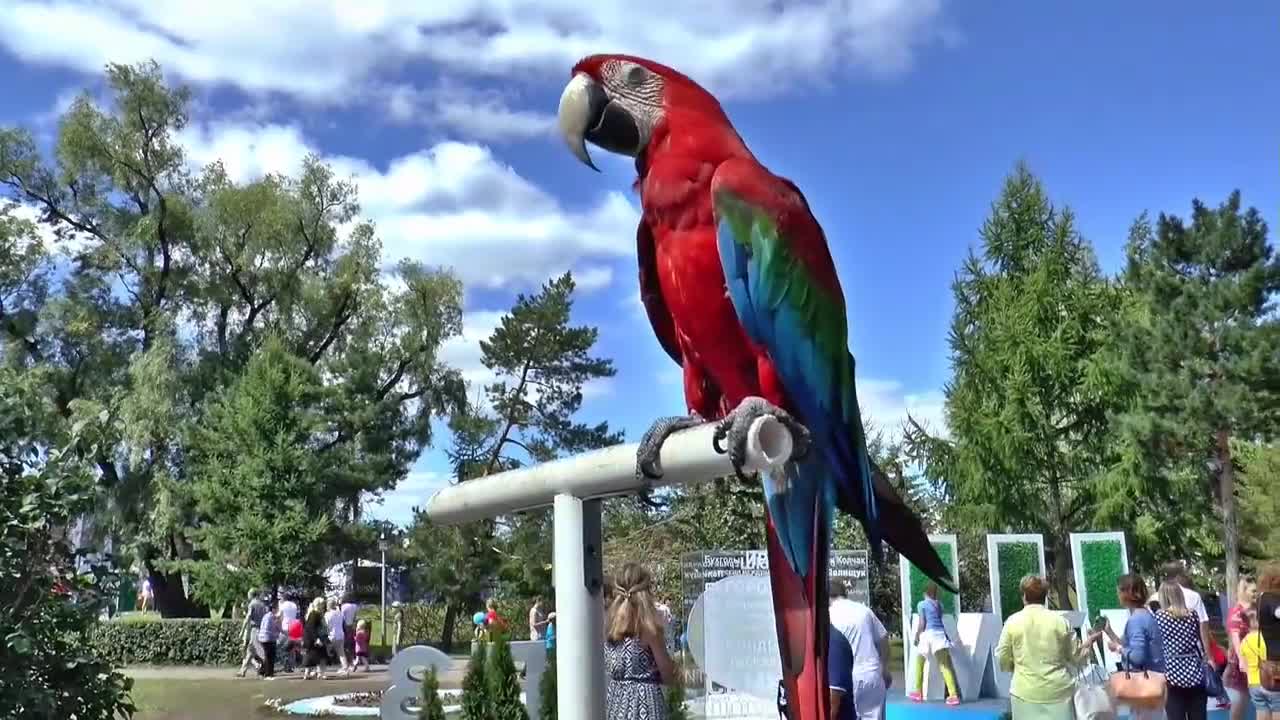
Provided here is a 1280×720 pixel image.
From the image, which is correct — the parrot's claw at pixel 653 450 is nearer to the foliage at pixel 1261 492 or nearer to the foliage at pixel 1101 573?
the foliage at pixel 1101 573

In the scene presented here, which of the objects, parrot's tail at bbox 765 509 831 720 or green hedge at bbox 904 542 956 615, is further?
green hedge at bbox 904 542 956 615

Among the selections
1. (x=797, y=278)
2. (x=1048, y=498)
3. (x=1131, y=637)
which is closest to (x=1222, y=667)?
(x=1131, y=637)

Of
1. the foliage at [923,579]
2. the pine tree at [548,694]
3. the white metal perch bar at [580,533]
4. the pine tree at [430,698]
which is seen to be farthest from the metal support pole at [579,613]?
the foliage at [923,579]

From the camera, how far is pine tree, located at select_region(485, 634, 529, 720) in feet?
19.3

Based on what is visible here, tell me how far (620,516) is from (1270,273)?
42.3ft

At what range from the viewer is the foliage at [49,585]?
4.11m

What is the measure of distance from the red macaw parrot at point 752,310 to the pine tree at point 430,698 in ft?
8.43

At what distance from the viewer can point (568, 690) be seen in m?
2.68

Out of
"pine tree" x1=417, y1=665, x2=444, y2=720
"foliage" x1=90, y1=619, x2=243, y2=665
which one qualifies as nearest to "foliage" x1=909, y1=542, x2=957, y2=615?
"pine tree" x1=417, y1=665, x2=444, y2=720

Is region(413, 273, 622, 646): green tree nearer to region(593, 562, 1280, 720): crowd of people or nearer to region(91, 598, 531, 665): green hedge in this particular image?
region(91, 598, 531, 665): green hedge

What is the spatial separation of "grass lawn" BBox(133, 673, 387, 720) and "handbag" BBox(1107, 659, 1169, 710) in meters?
9.24

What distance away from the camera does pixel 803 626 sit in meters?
2.42

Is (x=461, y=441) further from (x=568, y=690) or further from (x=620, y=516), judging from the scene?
(x=568, y=690)

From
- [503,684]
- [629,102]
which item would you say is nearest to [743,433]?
[629,102]
